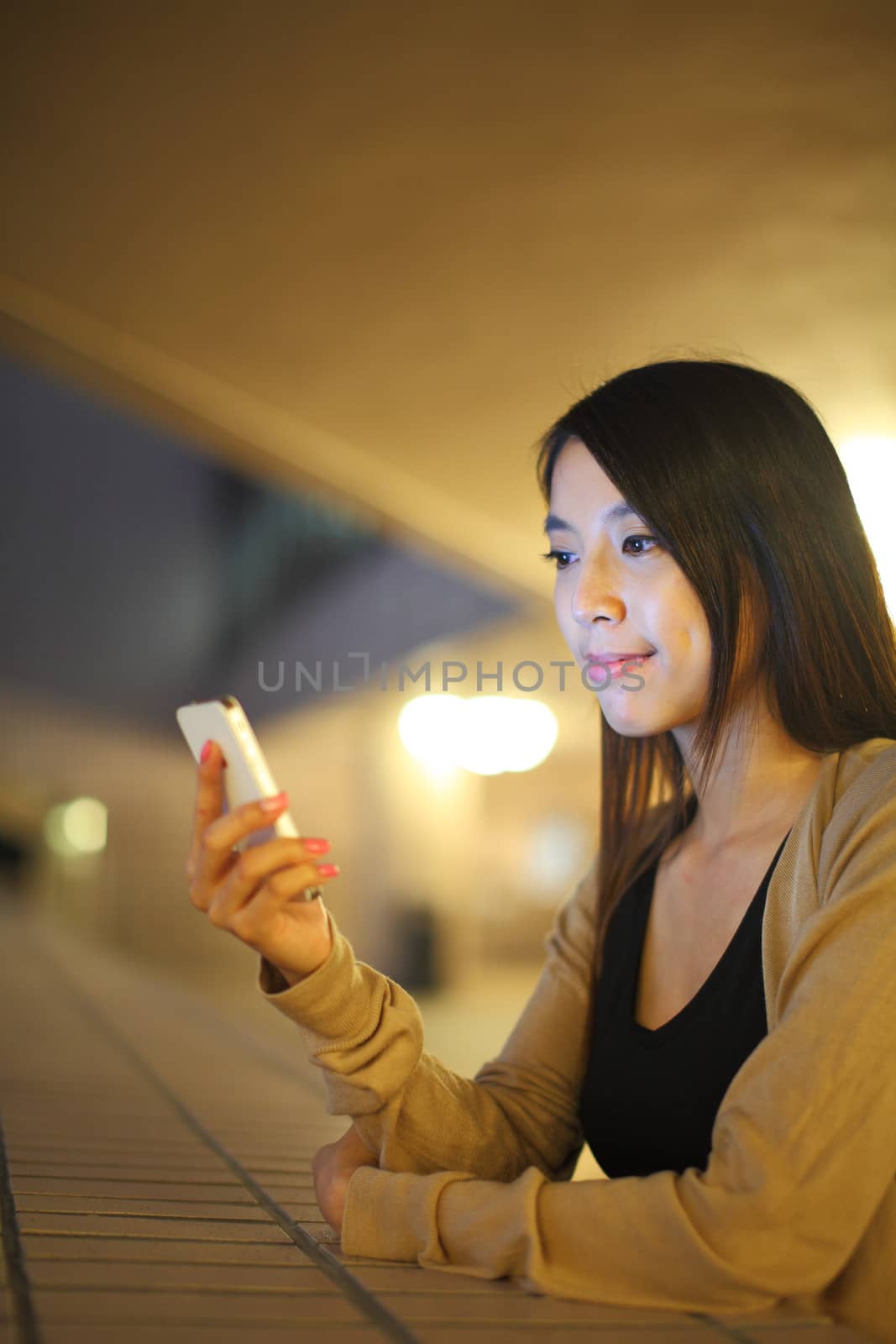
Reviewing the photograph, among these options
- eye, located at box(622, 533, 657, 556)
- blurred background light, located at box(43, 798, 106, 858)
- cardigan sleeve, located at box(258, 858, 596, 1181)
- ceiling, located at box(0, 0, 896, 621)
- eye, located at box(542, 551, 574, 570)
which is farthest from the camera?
blurred background light, located at box(43, 798, 106, 858)

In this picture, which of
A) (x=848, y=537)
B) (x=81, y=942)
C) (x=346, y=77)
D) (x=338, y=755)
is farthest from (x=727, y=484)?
(x=338, y=755)

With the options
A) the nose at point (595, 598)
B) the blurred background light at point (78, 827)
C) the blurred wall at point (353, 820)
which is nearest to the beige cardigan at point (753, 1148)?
the nose at point (595, 598)

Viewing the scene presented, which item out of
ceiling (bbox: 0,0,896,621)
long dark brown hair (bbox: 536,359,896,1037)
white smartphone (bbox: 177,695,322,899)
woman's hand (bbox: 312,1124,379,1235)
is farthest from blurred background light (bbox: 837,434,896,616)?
white smartphone (bbox: 177,695,322,899)

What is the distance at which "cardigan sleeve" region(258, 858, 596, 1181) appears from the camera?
977 mm

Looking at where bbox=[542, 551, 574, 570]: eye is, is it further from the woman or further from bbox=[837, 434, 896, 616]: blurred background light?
bbox=[837, 434, 896, 616]: blurred background light

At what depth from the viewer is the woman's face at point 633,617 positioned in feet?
3.52

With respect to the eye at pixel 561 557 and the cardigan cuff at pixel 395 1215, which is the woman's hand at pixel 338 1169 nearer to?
the cardigan cuff at pixel 395 1215

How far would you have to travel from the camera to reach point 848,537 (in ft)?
3.54

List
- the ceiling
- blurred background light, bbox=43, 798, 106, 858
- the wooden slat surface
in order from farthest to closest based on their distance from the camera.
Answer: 1. blurred background light, bbox=43, 798, 106, 858
2. the ceiling
3. the wooden slat surface

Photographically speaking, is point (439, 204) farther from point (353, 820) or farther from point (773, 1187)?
point (353, 820)

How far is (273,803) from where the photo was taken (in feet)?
2.83

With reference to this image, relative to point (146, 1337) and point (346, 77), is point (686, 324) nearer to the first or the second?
point (346, 77)

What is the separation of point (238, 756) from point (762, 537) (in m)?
0.49

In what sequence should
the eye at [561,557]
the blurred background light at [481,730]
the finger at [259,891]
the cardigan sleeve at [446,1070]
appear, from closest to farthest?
the finger at [259,891] → the cardigan sleeve at [446,1070] → the eye at [561,557] → the blurred background light at [481,730]
